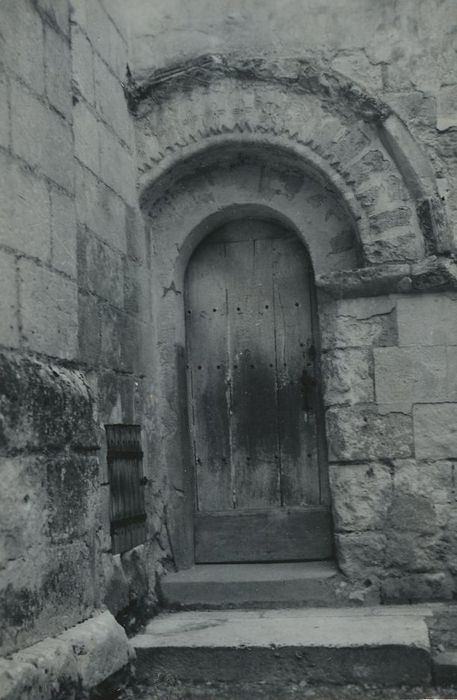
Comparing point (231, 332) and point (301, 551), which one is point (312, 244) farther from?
point (301, 551)

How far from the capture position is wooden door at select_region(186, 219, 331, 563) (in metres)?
4.85

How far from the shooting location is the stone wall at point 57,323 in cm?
283

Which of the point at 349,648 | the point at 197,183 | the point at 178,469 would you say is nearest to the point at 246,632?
the point at 349,648

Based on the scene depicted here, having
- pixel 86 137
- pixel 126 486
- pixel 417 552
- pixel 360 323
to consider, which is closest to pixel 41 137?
pixel 86 137

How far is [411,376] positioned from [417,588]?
41.1 inches

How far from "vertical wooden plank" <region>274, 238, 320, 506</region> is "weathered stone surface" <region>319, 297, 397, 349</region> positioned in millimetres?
374

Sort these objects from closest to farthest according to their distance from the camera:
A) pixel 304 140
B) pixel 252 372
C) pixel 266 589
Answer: pixel 266 589
pixel 304 140
pixel 252 372

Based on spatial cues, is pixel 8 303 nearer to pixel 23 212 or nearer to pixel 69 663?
pixel 23 212

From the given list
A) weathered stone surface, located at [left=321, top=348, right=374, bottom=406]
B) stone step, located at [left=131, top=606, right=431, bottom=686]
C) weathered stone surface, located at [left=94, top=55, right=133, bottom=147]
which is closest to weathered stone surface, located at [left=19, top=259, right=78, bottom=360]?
weathered stone surface, located at [left=94, top=55, right=133, bottom=147]

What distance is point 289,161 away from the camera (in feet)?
15.7

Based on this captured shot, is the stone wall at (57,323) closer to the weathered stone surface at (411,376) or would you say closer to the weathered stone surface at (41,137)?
the weathered stone surface at (41,137)

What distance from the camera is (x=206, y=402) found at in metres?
5.03

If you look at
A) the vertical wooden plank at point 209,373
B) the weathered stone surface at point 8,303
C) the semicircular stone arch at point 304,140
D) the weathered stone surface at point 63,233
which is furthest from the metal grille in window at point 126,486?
the semicircular stone arch at point 304,140

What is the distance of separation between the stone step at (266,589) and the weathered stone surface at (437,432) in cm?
73
